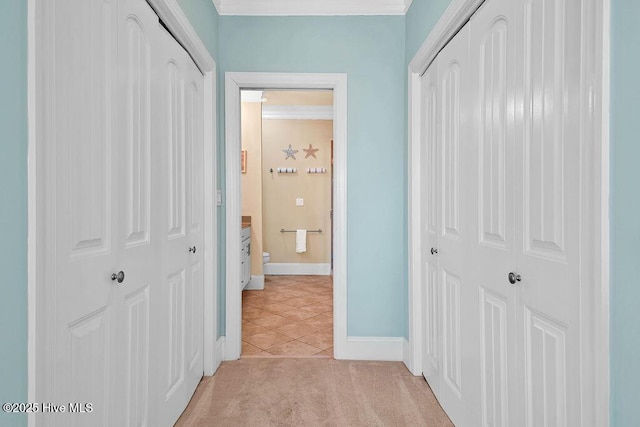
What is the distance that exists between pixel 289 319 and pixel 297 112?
3584 millimetres

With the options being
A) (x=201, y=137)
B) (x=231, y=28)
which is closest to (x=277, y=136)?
(x=231, y=28)

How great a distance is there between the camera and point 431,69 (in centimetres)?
231

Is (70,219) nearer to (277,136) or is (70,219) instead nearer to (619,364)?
(619,364)

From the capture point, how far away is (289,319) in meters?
3.84

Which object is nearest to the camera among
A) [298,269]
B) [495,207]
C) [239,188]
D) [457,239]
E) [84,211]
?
[84,211]

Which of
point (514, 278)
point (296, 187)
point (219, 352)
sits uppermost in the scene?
point (296, 187)

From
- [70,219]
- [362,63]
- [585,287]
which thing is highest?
[362,63]

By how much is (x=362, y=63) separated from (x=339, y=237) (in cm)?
129

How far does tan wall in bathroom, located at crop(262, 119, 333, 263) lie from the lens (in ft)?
20.4

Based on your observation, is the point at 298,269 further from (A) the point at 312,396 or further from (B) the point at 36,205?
(B) the point at 36,205

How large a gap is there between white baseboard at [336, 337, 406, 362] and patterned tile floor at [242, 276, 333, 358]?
0.58ft

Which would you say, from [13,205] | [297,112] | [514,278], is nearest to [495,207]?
[514,278]

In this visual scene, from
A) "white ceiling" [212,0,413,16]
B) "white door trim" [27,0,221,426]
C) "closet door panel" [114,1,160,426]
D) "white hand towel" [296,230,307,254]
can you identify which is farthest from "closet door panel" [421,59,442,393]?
"white hand towel" [296,230,307,254]

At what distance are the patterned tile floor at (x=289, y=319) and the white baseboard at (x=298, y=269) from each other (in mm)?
443
